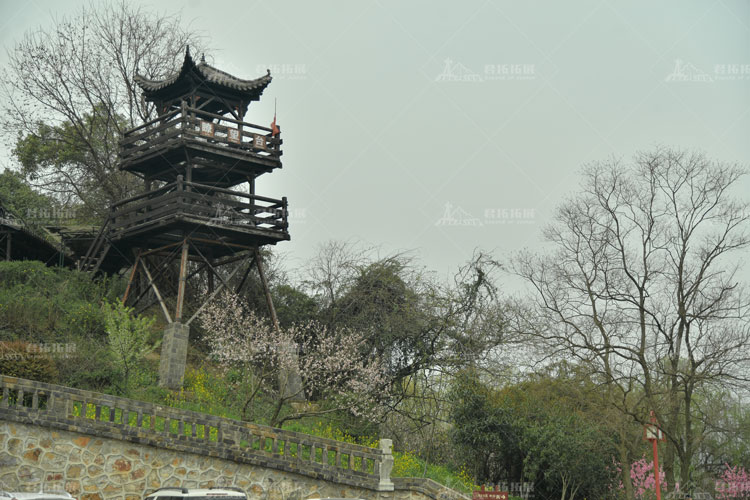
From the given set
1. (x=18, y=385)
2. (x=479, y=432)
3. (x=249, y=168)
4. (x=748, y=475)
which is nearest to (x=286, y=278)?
(x=249, y=168)

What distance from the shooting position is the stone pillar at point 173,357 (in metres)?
27.1

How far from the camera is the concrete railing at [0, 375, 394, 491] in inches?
727

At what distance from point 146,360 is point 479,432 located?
40.8ft

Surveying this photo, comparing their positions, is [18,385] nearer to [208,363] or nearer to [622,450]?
[208,363]

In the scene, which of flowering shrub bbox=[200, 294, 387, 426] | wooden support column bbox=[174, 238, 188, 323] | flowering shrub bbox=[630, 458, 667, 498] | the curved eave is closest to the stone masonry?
flowering shrub bbox=[200, 294, 387, 426]

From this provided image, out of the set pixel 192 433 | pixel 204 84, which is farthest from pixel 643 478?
pixel 204 84

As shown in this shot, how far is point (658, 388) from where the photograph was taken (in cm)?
2816

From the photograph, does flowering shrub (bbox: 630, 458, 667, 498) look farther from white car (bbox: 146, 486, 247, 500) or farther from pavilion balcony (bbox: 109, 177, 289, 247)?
white car (bbox: 146, 486, 247, 500)

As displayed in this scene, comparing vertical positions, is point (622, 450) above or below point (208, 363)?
below

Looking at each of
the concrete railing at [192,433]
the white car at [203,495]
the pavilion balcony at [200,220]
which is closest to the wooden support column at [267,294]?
the pavilion balcony at [200,220]

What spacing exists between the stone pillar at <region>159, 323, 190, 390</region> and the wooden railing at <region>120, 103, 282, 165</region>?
7.55m

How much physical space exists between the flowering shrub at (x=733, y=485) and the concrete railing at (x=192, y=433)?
22159 millimetres

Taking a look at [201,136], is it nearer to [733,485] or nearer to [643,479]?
[643,479]

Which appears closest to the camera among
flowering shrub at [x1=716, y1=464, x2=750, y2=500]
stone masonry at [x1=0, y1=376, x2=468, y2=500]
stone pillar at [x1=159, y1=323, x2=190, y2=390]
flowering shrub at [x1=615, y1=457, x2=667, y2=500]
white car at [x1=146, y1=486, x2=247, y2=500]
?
white car at [x1=146, y1=486, x2=247, y2=500]
